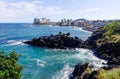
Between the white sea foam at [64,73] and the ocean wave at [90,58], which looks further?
the ocean wave at [90,58]

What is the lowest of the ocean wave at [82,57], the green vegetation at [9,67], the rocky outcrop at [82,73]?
the ocean wave at [82,57]

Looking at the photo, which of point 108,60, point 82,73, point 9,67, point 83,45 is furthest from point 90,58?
point 9,67

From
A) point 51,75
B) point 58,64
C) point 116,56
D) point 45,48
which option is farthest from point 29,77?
point 45,48

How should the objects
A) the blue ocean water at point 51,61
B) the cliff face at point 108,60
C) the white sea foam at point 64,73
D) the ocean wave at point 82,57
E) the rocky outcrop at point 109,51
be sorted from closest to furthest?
the cliff face at point 108,60 < the white sea foam at point 64,73 < the blue ocean water at point 51,61 < the ocean wave at point 82,57 < the rocky outcrop at point 109,51

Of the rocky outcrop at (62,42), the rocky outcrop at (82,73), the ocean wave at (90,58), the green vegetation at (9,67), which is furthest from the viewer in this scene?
the rocky outcrop at (62,42)


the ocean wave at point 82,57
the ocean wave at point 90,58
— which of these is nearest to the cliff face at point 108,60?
the ocean wave at point 90,58

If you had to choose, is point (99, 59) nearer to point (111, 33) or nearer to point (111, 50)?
point (111, 50)

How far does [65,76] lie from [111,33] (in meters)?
63.7

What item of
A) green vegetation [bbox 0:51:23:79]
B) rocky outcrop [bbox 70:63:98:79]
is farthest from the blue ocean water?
green vegetation [bbox 0:51:23:79]

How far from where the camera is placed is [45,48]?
111375 millimetres

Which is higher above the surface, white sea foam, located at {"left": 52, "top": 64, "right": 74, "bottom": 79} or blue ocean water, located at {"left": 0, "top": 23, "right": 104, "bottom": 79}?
white sea foam, located at {"left": 52, "top": 64, "right": 74, "bottom": 79}

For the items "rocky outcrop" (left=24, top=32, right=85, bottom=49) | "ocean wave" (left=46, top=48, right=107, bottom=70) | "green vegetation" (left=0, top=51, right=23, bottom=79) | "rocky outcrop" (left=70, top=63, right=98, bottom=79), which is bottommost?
"ocean wave" (left=46, top=48, right=107, bottom=70)

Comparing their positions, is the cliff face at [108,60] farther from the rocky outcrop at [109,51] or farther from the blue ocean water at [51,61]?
the blue ocean water at [51,61]

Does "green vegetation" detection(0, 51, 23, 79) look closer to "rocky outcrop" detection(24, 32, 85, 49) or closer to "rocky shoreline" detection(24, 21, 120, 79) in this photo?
"rocky shoreline" detection(24, 21, 120, 79)
